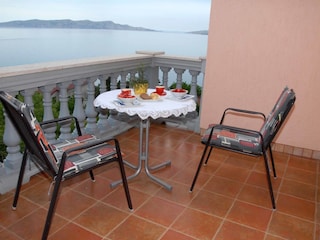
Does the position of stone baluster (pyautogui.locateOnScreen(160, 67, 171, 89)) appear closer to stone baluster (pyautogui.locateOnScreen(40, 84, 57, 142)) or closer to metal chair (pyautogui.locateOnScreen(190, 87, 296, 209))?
metal chair (pyautogui.locateOnScreen(190, 87, 296, 209))

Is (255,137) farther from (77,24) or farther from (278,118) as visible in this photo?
(77,24)

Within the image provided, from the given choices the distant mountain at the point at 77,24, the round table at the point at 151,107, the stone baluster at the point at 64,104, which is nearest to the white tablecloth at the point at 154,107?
the round table at the point at 151,107

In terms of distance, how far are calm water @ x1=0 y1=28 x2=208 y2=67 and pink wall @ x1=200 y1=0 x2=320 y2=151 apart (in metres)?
0.33

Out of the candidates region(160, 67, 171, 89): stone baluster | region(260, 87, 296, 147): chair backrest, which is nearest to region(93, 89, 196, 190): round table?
region(260, 87, 296, 147): chair backrest

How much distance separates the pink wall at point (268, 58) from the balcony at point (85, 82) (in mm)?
346

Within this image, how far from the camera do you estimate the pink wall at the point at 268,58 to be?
2844 mm

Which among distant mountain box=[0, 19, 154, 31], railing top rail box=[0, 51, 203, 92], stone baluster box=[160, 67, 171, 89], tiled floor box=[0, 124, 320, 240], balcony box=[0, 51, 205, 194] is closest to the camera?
tiled floor box=[0, 124, 320, 240]

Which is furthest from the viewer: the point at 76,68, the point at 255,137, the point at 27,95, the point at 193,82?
the point at 193,82

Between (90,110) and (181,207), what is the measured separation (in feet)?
4.91

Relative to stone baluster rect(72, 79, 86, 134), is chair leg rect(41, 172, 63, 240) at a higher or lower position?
lower

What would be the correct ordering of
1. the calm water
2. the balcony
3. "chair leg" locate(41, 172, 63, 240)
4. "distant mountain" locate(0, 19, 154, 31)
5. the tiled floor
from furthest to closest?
1. "distant mountain" locate(0, 19, 154, 31)
2. the calm water
3. the balcony
4. the tiled floor
5. "chair leg" locate(41, 172, 63, 240)

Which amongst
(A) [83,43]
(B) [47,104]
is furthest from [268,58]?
(B) [47,104]

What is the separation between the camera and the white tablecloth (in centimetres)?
195

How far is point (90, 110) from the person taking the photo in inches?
118
